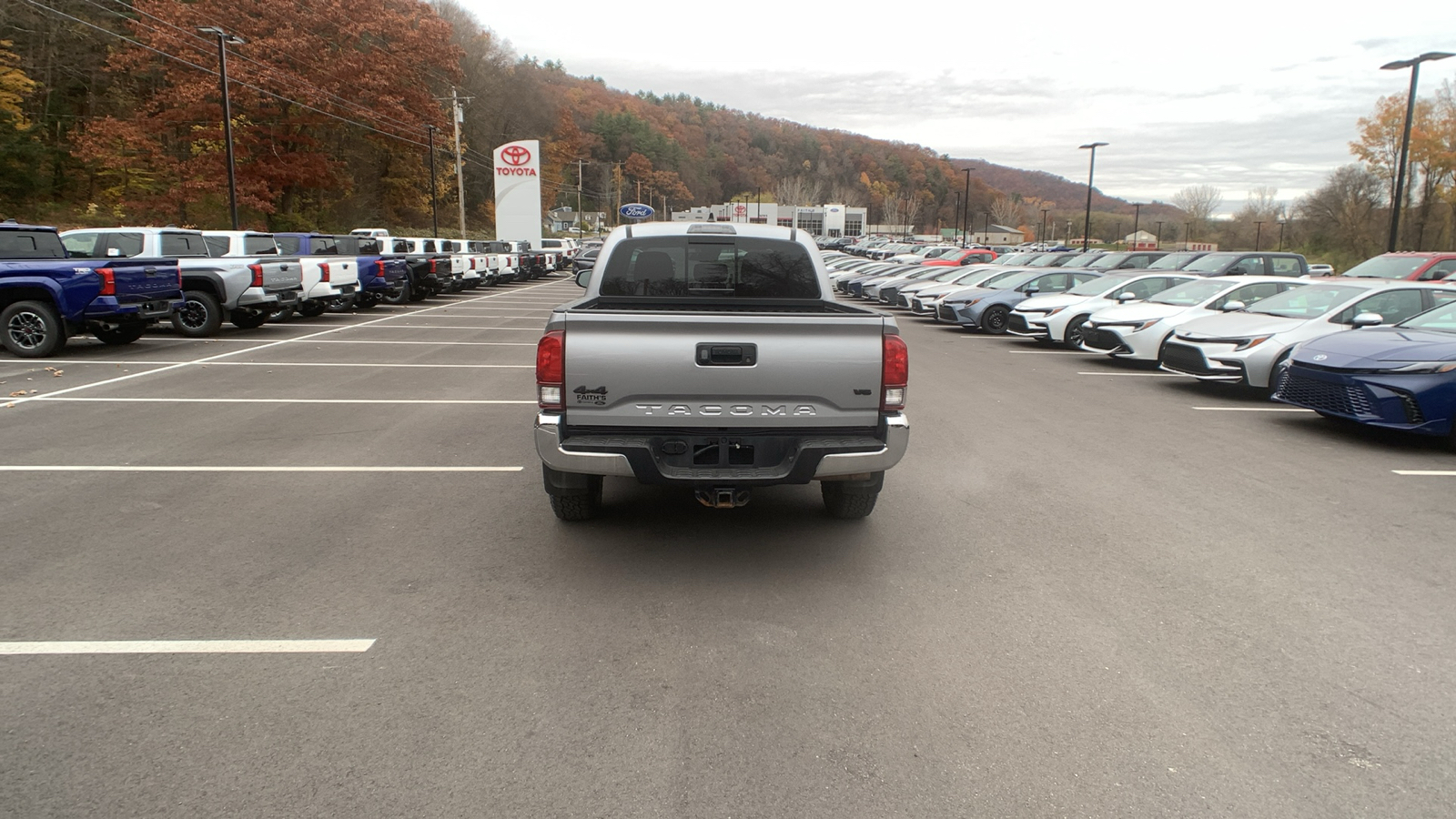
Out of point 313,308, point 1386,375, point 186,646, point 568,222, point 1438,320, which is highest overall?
point 568,222

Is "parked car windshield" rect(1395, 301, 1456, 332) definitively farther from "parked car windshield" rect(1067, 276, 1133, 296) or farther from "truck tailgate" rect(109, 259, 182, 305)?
"truck tailgate" rect(109, 259, 182, 305)

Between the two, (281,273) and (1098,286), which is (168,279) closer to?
(281,273)

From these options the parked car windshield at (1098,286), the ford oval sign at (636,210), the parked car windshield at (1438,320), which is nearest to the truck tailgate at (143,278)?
the parked car windshield at (1438,320)

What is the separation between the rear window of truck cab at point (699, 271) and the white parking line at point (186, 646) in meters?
3.23

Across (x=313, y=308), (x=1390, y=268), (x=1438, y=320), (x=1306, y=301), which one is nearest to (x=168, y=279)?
(x=313, y=308)

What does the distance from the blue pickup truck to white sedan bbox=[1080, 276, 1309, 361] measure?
47.4 ft

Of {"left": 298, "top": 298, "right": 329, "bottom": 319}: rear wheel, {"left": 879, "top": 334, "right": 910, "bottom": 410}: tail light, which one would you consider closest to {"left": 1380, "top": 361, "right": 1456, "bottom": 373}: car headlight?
{"left": 879, "top": 334, "right": 910, "bottom": 410}: tail light

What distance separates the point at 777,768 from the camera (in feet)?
10.2

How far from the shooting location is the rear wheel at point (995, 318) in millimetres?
19962

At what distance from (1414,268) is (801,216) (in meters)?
138

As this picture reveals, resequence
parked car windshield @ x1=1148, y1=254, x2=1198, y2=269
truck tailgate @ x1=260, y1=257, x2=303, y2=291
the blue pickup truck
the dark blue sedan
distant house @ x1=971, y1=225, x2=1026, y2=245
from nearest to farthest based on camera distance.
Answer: the dark blue sedan
the blue pickup truck
truck tailgate @ x1=260, y1=257, x2=303, y2=291
parked car windshield @ x1=1148, y1=254, x2=1198, y2=269
distant house @ x1=971, y1=225, x2=1026, y2=245

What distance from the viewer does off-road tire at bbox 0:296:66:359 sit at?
42.4 ft

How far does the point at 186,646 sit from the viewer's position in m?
4.04


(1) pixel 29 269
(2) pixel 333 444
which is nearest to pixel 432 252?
(1) pixel 29 269
